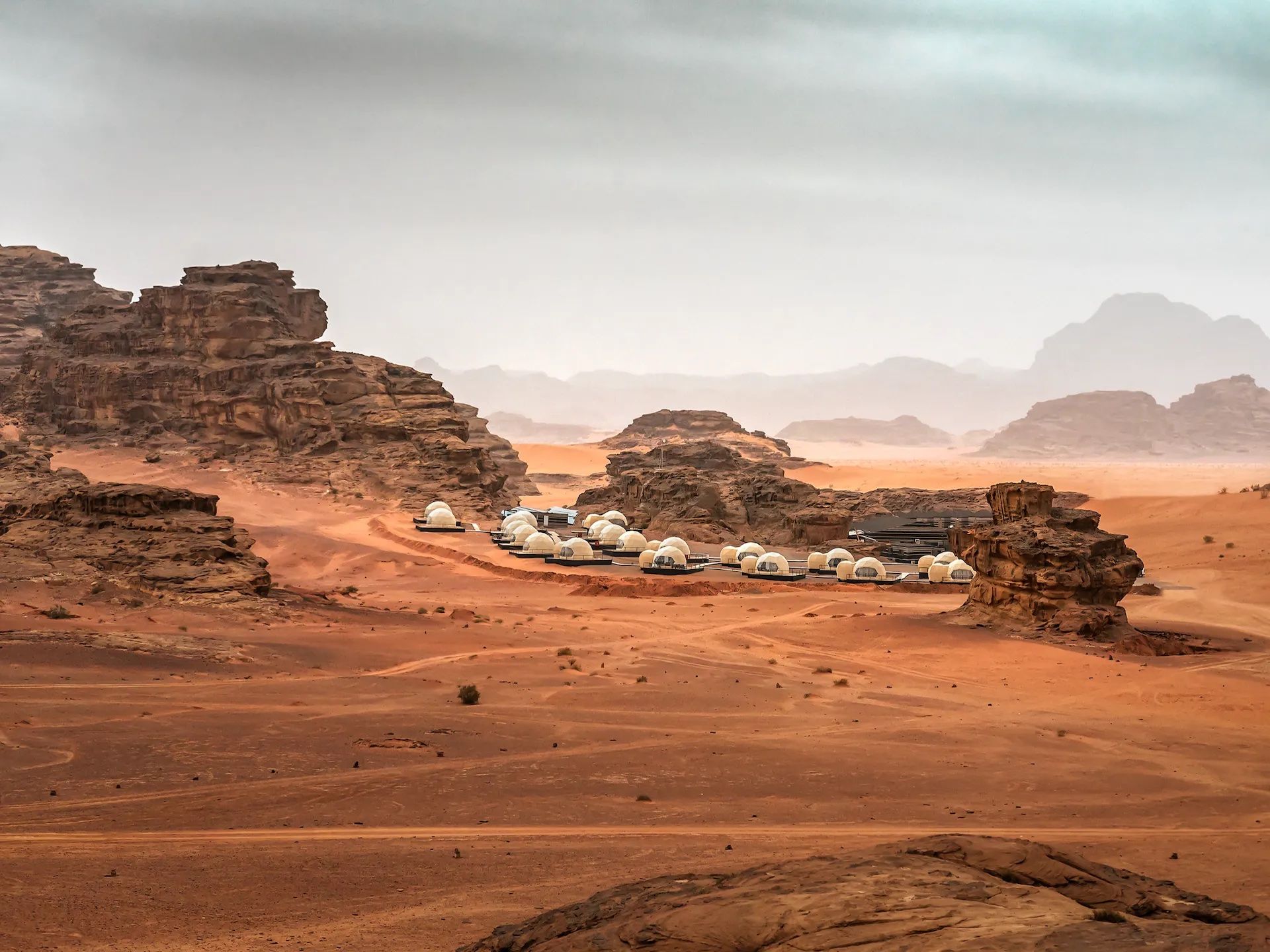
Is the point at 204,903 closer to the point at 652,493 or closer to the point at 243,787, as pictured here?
the point at 243,787

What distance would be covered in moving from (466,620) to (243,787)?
52.1 ft

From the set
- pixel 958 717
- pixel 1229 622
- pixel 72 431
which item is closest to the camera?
pixel 958 717

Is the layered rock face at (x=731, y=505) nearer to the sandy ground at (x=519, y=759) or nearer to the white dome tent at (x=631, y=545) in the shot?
the white dome tent at (x=631, y=545)

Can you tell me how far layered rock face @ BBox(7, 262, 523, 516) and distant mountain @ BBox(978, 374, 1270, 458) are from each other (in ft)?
419

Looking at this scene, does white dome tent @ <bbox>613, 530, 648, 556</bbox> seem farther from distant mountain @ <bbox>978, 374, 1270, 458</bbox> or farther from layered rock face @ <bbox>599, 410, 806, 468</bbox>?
distant mountain @ <bbox>978, 374, 1270, 458</bbox>

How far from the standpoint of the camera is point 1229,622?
1257 inches

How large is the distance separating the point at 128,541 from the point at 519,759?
16602 mm

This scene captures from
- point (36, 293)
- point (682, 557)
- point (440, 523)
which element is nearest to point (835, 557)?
point (682, 557)

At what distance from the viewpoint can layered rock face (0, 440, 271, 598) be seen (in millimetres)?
25547

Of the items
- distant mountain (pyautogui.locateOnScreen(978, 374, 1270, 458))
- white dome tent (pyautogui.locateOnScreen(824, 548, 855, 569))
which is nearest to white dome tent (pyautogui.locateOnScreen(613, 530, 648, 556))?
white dome tent (pyautogui.locateOnScreen(824, 548, 855, 569))

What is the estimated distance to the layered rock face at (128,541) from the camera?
25.5m

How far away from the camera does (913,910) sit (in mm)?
5867

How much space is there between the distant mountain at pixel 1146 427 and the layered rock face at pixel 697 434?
67969 millimetres

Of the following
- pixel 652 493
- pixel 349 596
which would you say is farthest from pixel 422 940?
pixel 652 493
